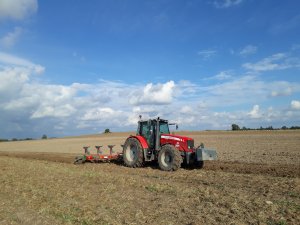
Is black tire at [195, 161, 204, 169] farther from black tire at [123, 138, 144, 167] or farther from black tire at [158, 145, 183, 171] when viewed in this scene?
black tire at [123, 138, 144, 167]

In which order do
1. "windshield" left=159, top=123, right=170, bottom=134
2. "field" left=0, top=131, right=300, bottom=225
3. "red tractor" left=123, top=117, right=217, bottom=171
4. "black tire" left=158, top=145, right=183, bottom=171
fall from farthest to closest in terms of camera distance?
"windshield" left=159, top=123, right=170, bottom=134, "red tractor" left=123, top=117, right=217, bottom=171, "black tire" left=158, top=145, right=183, bottom=171, "field" left=0, top=131, right=300, bottom=225

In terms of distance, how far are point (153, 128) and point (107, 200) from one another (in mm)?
8065

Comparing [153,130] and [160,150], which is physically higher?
[153,130]

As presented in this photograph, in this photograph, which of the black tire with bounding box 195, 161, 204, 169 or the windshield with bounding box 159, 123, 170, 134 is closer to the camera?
Result: the black tire with bounding box 195, 161, 204, 169

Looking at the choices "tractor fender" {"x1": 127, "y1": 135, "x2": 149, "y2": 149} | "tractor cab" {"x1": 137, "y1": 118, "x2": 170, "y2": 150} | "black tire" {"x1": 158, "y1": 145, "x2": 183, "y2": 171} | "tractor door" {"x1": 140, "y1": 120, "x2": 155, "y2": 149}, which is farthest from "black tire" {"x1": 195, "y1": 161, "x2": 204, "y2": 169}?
"tractor fender" {"x1": 127, "y1": 135, "x2": 149, "y2": 149}

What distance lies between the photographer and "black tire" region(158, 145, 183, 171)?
15.9 m

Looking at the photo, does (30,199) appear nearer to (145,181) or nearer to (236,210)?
(145,181)

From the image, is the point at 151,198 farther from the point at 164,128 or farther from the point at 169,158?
the point at 164,128

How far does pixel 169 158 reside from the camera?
1634cm

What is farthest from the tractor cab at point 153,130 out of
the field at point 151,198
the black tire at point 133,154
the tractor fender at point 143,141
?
the field at point 151,198

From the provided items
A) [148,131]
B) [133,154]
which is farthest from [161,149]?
[133,154]

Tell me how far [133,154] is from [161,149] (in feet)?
7.25

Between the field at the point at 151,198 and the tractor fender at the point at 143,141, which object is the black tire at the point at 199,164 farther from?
the tractor fender at the point at 143,141

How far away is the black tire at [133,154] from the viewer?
57.5 feet
